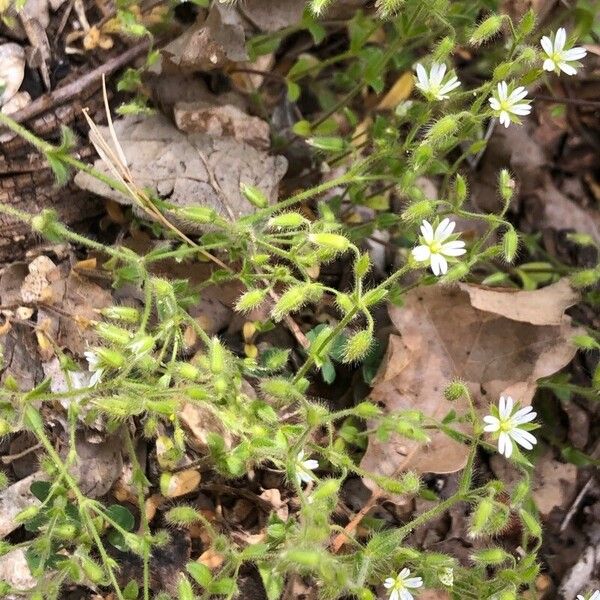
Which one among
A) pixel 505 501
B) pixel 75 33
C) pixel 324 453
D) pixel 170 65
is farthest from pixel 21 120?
pixel 505 501

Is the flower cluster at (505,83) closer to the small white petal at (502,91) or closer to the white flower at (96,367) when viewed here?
the small white petal at (502,91)

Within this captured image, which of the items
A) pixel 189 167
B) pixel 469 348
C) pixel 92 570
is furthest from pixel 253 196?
Answer: pixel 92 570

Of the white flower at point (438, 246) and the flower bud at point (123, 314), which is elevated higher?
the white flower at point (438, 246)

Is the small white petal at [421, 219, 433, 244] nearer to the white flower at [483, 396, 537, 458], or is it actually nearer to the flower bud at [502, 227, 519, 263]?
the flower bud at [502, 227, 519, 263]

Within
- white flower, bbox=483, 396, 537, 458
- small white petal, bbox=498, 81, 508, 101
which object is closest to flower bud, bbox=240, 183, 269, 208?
small white petal, bbox=498, 81, 508, 101

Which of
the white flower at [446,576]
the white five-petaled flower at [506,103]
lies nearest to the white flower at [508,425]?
the white flower at [446,576]

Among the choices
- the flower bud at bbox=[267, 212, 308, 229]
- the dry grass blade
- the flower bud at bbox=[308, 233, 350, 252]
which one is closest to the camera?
the flower bud at bbox=[308, 233, 350, 252]

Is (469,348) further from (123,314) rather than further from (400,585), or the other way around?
(123,314)
